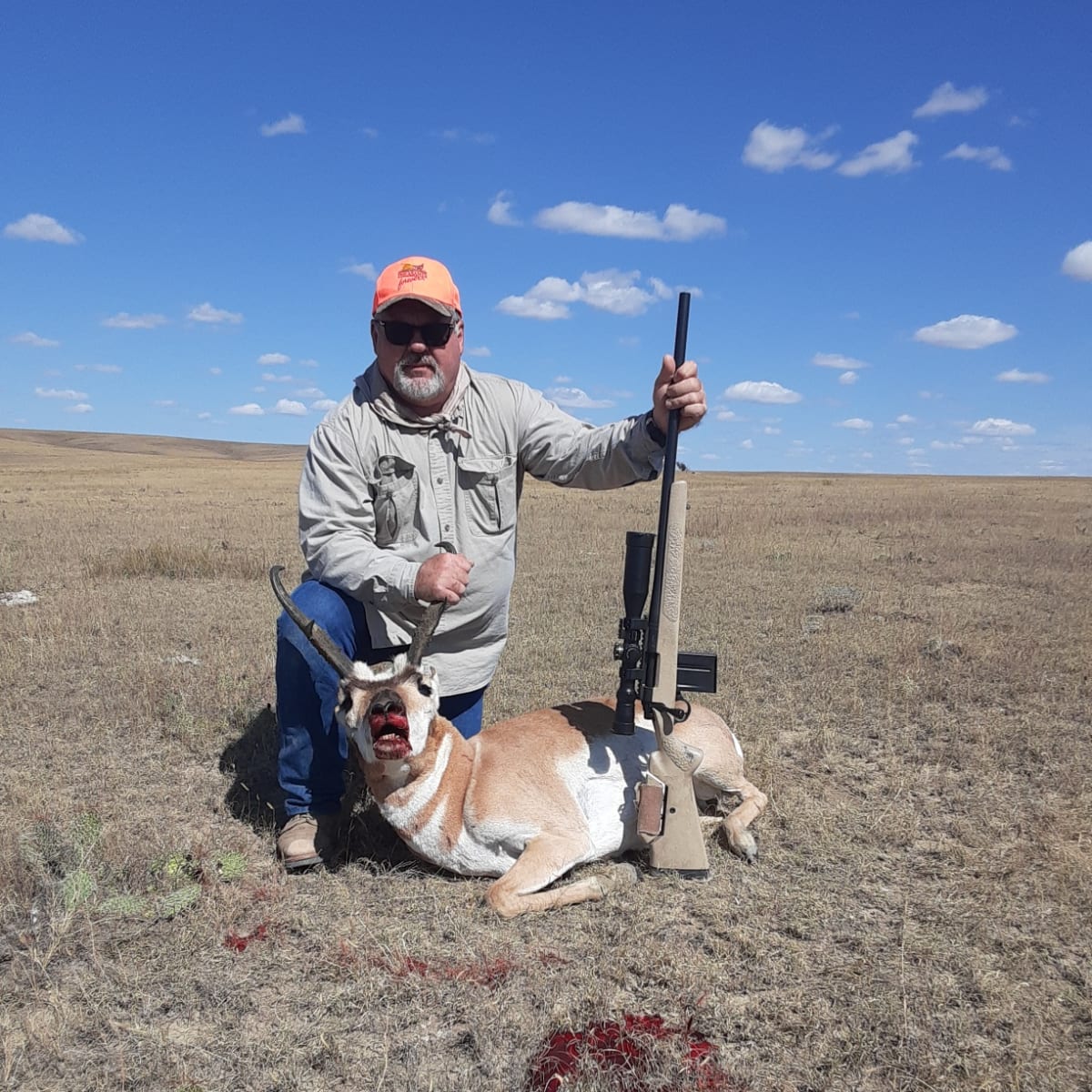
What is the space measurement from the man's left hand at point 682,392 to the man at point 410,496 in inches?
6.2

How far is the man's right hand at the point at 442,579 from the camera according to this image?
14.7 feet

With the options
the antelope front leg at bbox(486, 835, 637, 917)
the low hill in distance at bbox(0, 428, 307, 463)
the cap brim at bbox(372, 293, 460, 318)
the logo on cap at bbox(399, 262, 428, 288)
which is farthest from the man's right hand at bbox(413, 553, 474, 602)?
the low hill in distance at bbox(0, 428, 307, 463)

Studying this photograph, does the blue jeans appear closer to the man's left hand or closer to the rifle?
the rifle

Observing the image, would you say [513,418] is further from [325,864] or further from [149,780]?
[149,780]

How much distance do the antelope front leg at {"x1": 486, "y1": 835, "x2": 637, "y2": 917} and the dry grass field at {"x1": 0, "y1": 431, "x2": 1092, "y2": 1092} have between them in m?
0.10

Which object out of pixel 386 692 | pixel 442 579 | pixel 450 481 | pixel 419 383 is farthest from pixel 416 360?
pixel 386 692

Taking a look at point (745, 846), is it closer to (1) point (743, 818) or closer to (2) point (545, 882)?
(1) point (743, 818)

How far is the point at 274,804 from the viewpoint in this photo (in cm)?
568

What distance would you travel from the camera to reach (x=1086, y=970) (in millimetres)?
3773

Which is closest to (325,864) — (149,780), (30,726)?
(149,780)

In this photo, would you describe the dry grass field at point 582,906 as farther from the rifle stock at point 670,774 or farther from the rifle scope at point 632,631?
the rifle scope at point 632,631

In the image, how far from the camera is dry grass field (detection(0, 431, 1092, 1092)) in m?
3.27

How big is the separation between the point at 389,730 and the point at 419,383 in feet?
6.85

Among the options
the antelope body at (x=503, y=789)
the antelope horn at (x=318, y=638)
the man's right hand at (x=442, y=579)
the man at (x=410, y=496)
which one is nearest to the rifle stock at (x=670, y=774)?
the antelope body at (x=503, y=789)
